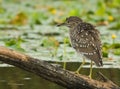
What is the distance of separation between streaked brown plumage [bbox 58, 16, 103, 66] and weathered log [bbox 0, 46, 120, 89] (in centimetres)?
32

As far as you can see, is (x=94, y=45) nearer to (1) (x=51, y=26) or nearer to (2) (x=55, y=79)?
(2) (x=55, y=79)

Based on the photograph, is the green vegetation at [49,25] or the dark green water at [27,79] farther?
the green vegetation at [49,25]

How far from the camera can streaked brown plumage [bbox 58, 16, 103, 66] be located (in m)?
8.77

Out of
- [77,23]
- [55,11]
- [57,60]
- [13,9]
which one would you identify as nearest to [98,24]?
[55,11]

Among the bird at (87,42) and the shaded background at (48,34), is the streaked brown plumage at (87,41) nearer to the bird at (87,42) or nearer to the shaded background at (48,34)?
the bird at (87,42)

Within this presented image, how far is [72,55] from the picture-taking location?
41.1ft

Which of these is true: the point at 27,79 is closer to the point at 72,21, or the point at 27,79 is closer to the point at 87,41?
the point at 72,21

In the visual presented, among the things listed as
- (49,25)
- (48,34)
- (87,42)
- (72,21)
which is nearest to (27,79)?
(72,21)

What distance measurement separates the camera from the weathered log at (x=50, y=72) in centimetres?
838

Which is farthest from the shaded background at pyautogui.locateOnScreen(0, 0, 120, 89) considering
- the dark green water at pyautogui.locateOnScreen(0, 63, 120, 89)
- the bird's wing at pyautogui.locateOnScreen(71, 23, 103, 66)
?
the bird's wing at pyautogui.locateOnScreen(71, 23, 103, 66)

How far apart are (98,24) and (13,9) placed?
4.18 m

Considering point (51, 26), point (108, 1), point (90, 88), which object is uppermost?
point (108, 1)

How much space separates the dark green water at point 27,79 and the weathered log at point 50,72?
41.5 inches

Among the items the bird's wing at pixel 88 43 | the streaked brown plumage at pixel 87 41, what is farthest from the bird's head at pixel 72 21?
the bird's wing at pixel 88 43
